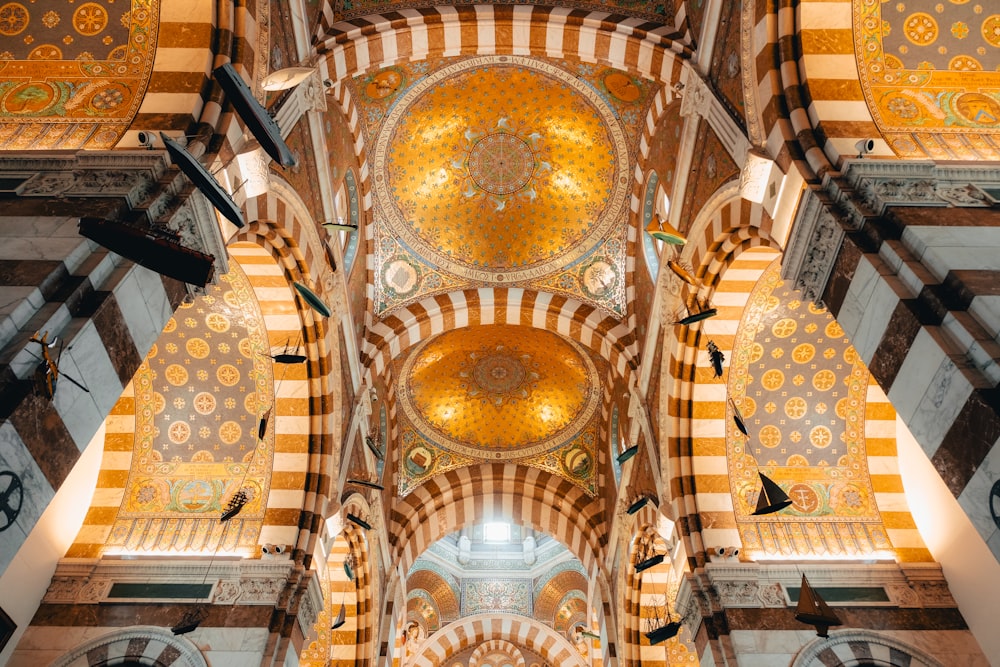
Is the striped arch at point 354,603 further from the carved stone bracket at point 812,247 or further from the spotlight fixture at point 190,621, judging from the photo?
the carved stone bracket at point 812,247

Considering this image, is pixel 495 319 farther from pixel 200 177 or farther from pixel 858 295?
pixel 200 177

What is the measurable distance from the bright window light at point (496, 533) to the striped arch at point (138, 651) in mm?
13763

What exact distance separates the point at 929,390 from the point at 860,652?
3.98 m

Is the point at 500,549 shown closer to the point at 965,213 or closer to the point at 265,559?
the point at 265,559

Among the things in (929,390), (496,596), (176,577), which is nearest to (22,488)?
(176,577)

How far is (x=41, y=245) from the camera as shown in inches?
158

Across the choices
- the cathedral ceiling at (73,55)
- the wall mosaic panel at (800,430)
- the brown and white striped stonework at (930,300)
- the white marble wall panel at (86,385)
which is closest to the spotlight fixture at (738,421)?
the wall mosaic panel at (800,430)

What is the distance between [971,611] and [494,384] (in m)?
7.74

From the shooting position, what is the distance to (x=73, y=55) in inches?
211

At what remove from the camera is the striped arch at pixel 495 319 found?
9922mm

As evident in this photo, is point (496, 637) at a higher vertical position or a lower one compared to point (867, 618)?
higher

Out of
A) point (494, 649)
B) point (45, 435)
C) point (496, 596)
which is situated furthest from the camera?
point (496, 596)

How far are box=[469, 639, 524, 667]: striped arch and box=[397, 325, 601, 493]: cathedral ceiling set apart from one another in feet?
23.3

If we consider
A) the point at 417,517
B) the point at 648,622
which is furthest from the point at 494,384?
the point at 648,622
